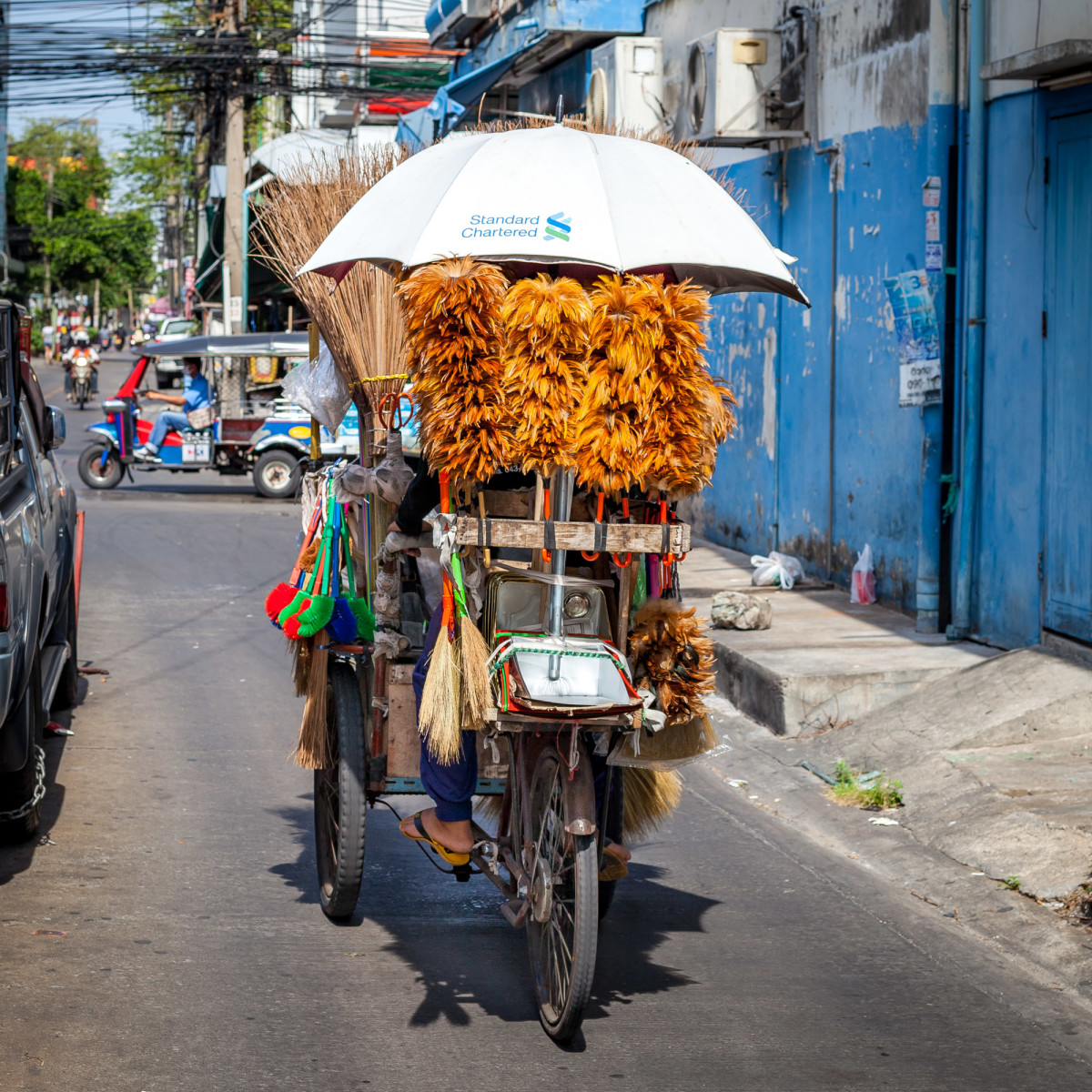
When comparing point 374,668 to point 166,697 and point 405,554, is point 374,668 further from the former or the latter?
point 166,697

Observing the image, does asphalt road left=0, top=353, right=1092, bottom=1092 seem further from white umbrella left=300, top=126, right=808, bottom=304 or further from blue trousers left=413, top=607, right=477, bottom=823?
white umbrella left=300, top=126, right=808, bottom=304

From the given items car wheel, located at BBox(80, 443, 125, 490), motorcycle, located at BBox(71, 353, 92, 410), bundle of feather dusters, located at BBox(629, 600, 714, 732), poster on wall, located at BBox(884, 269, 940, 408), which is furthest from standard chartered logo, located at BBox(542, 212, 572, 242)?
motorcycle, located at BBox(71, 353, 92, 410)

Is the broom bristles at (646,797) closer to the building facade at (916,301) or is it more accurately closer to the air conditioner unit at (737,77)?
the building facade at (916,301)

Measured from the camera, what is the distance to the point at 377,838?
5.69 metres

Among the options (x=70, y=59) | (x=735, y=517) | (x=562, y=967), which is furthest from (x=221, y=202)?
(x=562, y=967)

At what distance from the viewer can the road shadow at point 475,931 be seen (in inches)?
162

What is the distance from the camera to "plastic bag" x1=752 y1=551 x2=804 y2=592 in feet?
34.1

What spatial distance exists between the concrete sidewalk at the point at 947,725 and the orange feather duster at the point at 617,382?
7.89 feet

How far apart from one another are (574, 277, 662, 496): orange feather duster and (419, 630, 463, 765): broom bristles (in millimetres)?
571

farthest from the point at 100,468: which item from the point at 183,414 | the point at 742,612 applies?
the point at 742,612

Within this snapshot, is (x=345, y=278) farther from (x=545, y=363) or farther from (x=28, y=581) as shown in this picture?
(x=28, y=581)

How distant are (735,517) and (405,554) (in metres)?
8.47

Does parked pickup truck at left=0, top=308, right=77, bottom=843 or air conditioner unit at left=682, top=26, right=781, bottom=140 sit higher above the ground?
air conditioner unit at left=682, top=26, right=781, bottom=140

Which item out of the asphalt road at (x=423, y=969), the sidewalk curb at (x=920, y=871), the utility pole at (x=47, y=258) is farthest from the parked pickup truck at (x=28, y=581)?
the utility pole at (x=47, y=258)
